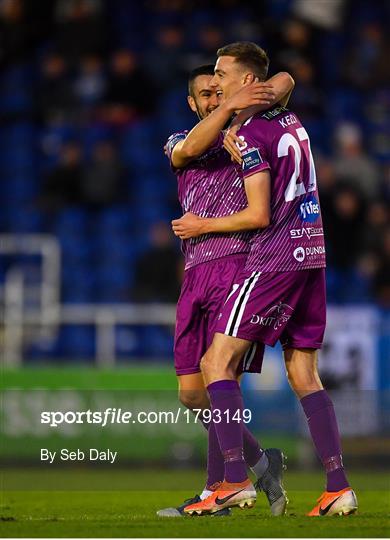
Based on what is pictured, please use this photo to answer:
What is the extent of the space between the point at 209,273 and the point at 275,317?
0.48 meters

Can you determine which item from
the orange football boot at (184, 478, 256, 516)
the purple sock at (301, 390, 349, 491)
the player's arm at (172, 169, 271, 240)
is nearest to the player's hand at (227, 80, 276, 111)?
the player's arm at (172, 169, 271, 240)

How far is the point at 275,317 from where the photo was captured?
5824 mm

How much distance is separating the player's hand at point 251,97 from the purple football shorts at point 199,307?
2.44ft

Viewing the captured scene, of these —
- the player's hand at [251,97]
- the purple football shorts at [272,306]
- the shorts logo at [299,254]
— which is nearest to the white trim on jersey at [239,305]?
the purple football shorts at [272,306]

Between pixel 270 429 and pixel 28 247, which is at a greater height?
pixel 28 247

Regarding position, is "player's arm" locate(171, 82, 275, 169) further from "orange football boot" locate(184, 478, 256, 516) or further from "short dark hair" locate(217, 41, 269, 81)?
"orange football boot" locate(184, 478, 256, 516)

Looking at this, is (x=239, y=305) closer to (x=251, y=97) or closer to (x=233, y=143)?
(x=233, y=143)

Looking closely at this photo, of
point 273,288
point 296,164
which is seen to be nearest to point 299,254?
point 273,288

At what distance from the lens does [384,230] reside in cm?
1334

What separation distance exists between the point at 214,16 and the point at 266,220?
10583 mm

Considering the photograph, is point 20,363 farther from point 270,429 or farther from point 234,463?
point 234,463

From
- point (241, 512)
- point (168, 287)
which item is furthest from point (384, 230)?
point (241, 512)

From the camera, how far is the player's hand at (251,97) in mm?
5805

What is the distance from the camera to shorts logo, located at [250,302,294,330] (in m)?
5.76
